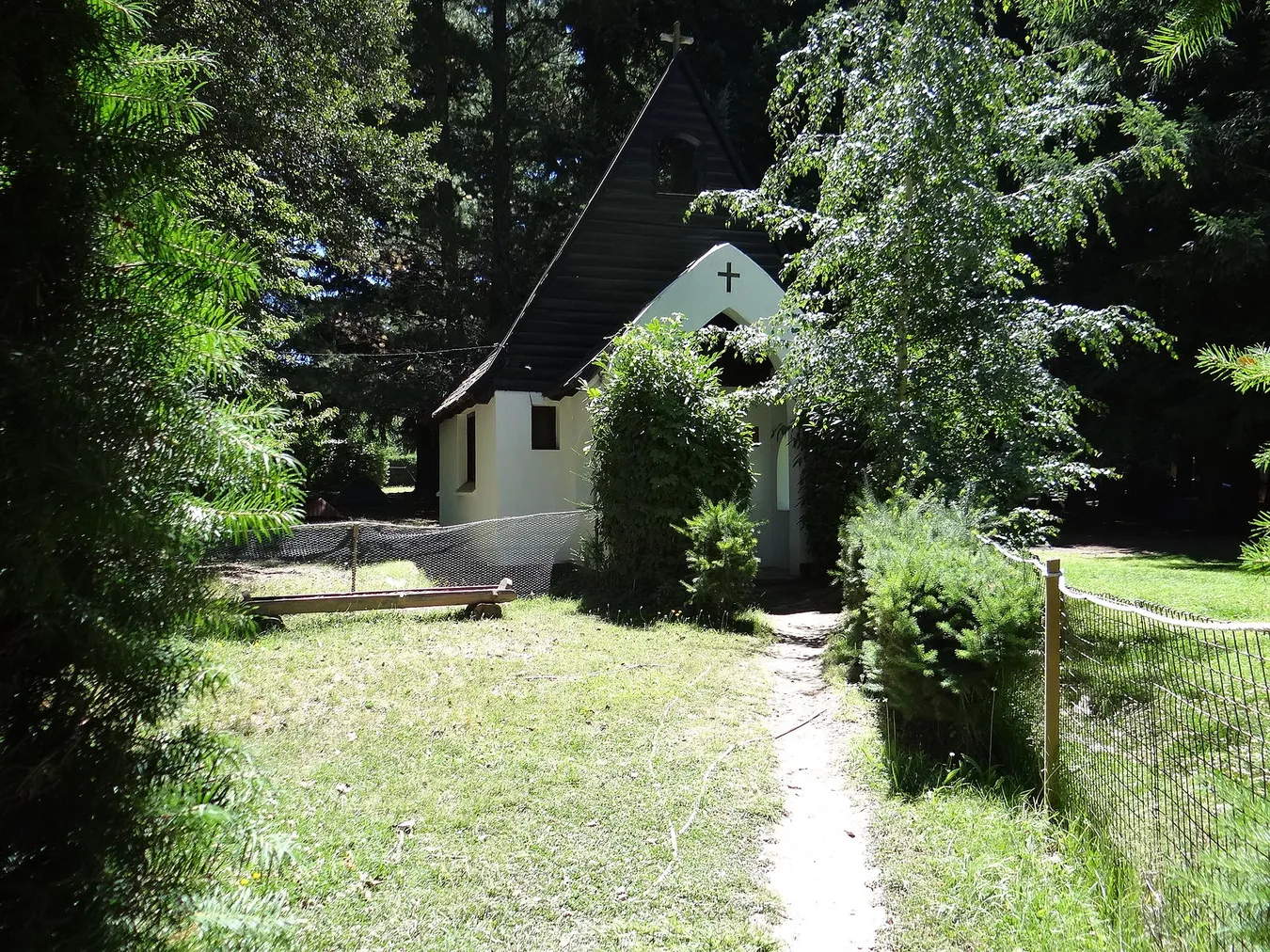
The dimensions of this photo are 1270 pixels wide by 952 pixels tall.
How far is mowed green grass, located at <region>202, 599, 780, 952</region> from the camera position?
11.7 feet

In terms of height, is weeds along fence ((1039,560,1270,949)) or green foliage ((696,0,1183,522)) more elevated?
green foliage ((696,0,1183,522))

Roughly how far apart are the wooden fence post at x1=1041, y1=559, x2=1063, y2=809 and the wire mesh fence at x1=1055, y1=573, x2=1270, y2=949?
0.05 metres

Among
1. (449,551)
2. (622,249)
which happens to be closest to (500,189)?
(622,249)

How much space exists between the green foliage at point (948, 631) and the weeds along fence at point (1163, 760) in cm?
32

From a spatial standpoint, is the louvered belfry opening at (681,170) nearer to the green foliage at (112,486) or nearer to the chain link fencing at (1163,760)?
the chain link fencing at (1163,760)

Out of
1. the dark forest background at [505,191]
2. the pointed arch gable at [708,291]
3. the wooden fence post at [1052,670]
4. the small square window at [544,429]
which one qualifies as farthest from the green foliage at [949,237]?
the small square window at [544,429]

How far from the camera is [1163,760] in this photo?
3.60 m

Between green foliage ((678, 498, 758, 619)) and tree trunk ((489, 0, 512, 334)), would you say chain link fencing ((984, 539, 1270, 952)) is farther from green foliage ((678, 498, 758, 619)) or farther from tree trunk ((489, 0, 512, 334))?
tree trunk ((489, 0, 512, 334))

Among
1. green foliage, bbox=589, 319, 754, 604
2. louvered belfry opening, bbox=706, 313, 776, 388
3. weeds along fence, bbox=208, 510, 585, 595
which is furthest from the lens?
louvered belfry opening, bbox=706, 313, 776, 388

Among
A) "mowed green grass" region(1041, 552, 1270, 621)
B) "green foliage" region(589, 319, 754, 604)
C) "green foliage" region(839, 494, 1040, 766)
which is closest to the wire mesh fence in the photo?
"green foliage" region(839, 494, 1040, 766)

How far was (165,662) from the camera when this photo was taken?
1.85m

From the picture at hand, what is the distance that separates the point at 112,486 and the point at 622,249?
1465cm

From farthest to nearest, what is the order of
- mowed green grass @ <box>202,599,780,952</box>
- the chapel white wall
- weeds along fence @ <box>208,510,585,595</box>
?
the chapel white wall, weeds along fence @ <box>208,510,585,595</box>, mowed green grass @ <box>202,599,780,952</box>

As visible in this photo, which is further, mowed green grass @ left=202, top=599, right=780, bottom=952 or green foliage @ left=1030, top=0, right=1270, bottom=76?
mowed green grass @ left=202, top=599, right=780, bottom=952
